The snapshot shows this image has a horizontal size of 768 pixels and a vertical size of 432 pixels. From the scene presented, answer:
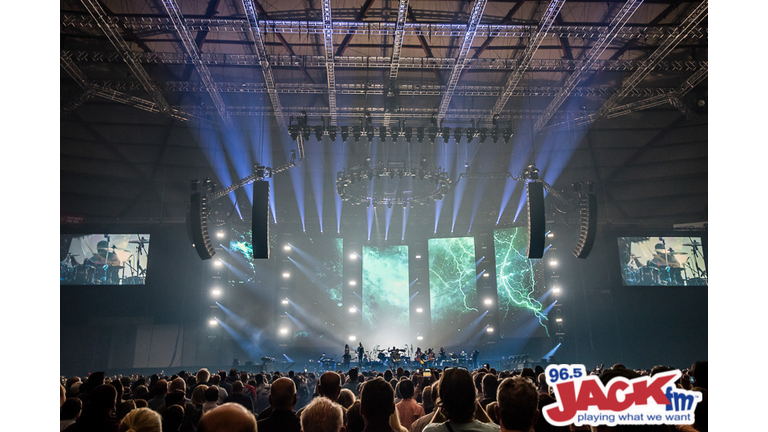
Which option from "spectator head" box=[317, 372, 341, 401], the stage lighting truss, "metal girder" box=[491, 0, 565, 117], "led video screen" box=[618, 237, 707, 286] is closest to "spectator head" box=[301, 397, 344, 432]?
"spectator head" box=[317, 372, 341, 401]

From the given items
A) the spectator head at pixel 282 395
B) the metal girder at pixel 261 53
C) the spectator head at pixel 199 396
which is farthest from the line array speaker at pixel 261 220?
the spectator head at pixel 282 395

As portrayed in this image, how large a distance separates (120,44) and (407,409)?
9.78 m

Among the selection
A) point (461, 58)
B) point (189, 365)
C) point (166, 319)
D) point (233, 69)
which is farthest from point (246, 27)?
point (189, 365)

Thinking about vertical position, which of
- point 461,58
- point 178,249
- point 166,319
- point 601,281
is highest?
point 461,58

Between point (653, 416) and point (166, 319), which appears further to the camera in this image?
point (166, 319)

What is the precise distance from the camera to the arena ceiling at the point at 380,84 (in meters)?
→ 9.23

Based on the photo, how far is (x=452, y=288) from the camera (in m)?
18.1

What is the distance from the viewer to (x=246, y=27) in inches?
358

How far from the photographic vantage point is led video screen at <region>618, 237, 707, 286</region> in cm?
1526

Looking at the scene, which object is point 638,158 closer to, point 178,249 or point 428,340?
point 428,340

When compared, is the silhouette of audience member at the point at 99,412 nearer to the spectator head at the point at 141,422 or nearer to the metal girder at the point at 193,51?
the spectator head at the point at 141,422

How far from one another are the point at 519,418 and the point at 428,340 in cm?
1705

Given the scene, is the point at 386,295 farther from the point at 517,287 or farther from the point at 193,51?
the point at 193,51

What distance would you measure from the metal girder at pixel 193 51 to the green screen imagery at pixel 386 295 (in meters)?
9.19
